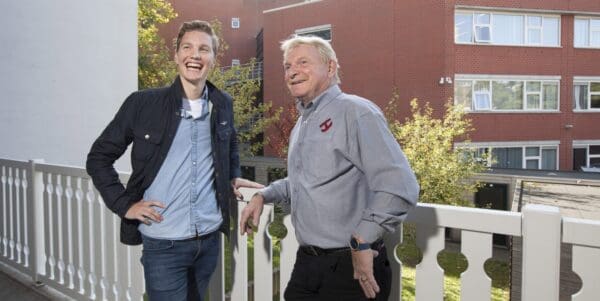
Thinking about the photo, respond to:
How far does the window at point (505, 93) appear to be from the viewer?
20094 millimetres

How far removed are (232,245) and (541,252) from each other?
164 centimetres

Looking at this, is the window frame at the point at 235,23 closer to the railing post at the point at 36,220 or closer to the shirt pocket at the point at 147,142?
the railing post at the point at 36,220

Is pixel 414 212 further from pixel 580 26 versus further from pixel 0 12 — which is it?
pixel 580 26

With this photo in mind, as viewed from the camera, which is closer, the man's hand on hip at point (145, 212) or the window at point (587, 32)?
the man's hand on hip at point (145, 212)

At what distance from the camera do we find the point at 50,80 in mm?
6445

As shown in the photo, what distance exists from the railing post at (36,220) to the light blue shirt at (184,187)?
2.27m

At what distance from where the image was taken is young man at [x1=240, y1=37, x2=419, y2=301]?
1.71 m

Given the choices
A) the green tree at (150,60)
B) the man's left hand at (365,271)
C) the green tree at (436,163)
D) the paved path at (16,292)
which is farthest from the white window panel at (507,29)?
the man's left hand at (365,271)

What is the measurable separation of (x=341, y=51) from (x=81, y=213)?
810 inches

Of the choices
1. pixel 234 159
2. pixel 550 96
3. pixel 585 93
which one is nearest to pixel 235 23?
pixel 550 96

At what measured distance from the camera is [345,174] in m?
1.84

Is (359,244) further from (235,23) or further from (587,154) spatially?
(235,23)

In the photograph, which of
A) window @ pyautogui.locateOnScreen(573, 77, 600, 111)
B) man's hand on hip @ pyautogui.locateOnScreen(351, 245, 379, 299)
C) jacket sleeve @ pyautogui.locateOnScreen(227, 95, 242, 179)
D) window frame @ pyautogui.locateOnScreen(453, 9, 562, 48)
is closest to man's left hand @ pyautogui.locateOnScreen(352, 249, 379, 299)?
man's hand on hip @ pyautogui.locateOnScreen(351, 245, 379, 299)

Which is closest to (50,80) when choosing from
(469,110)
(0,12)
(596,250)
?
(0,12)
